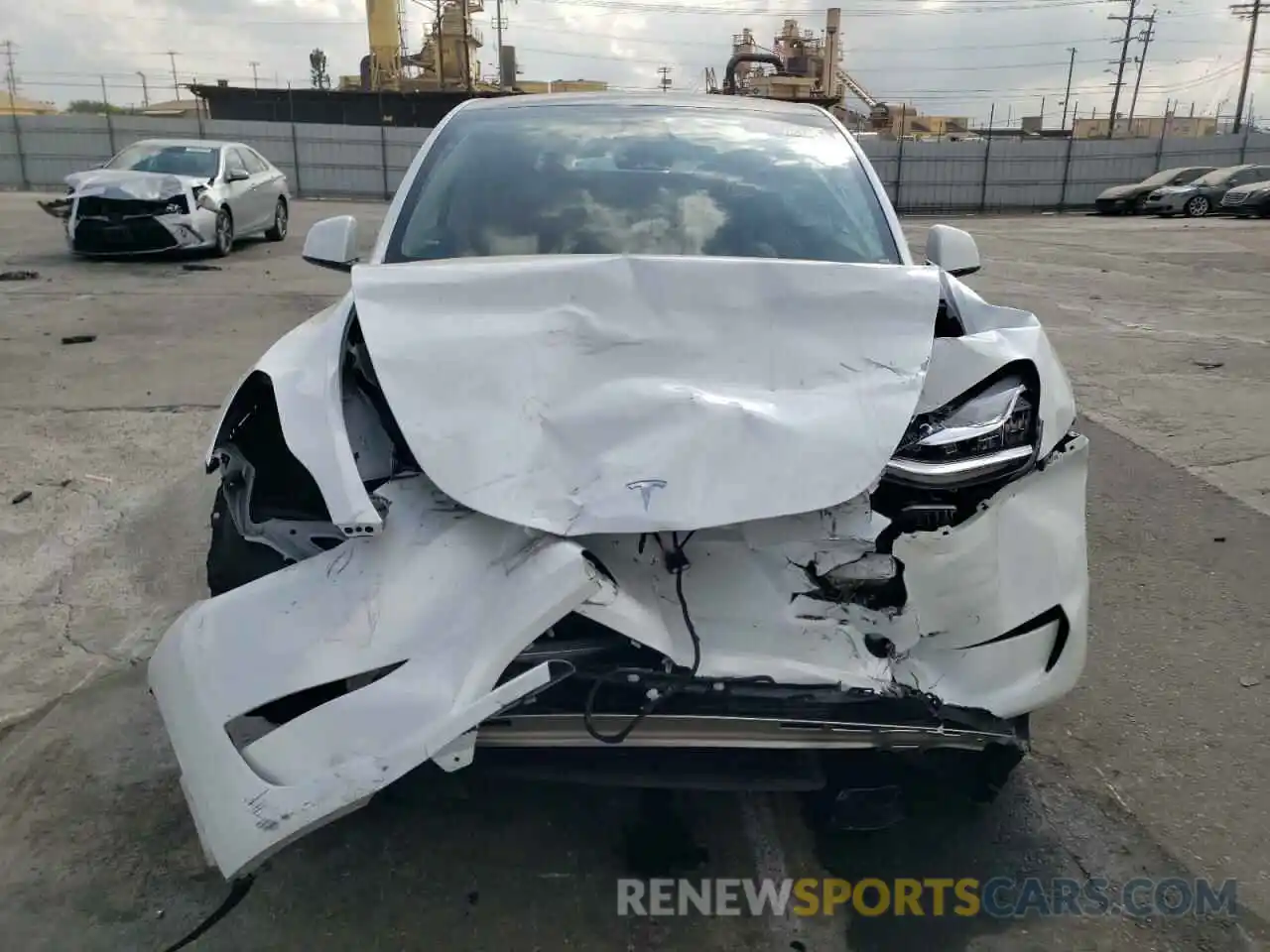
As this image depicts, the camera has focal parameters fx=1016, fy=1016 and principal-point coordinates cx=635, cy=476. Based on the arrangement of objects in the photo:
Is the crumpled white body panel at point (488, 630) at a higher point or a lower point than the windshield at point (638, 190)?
lower

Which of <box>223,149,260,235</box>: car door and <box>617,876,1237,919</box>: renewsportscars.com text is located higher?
<box>223,149,260,235</box>: car door

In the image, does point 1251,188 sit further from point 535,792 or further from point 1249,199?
point 535,792

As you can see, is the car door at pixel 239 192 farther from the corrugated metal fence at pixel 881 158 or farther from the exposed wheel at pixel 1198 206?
the exposed wheel at pixel 1198 206

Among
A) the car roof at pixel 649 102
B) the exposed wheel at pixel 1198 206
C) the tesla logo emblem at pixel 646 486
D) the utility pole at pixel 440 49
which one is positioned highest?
the utility pole at pixel 440 49

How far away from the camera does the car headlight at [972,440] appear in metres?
2.14

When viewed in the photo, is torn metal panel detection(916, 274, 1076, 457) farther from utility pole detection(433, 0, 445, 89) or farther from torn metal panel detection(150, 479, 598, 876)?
utility pole detection(433, 0, 445, 89)

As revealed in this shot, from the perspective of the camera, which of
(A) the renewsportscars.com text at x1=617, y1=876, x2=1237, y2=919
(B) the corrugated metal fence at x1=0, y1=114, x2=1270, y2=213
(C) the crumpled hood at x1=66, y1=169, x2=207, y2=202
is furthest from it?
(B) the corrugated metal fence at x1=0, y1=114, x2=1270, y2=213

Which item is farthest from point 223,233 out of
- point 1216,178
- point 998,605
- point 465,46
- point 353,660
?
point 465,46

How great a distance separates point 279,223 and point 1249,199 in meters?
22.8

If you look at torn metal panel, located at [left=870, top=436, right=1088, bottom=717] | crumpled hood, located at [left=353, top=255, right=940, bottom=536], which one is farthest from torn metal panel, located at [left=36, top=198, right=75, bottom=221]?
torn metal panel, located at [left=870, top=436, right=1088, bottom=717]

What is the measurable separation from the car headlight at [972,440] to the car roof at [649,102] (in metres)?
2.07

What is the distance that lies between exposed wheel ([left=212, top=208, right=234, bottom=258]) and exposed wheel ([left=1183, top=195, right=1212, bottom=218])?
2394cm

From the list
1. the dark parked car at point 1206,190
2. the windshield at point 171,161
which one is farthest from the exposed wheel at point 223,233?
the dark parked car at point 1206,190

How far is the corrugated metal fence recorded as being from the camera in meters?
28.3
